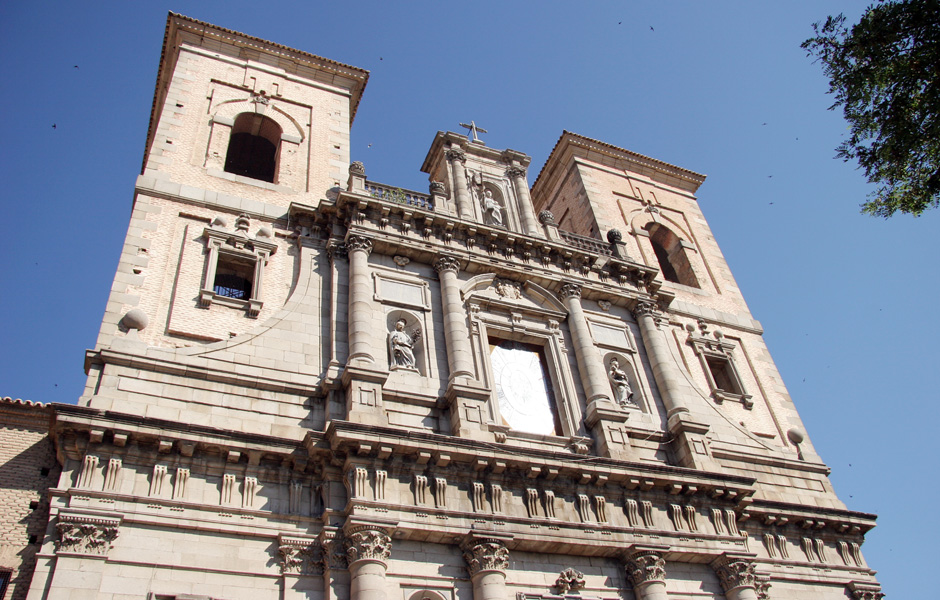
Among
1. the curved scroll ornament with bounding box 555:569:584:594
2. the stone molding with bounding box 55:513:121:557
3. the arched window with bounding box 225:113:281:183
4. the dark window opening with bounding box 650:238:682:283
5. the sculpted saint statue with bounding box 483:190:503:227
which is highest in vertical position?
the arched window with bounding box 225:113:281:183

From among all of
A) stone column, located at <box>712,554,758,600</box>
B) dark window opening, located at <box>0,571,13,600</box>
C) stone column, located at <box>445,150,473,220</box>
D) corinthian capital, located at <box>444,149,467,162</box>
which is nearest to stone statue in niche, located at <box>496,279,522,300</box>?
stone column, located at <box>445,150,473,220</box>

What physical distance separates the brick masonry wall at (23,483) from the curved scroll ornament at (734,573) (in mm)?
11256

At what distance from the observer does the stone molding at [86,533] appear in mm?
10586

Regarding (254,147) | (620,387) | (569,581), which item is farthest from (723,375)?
(254,147)

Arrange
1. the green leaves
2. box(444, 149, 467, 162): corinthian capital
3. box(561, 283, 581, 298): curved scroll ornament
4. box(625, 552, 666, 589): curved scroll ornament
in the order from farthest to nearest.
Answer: box(444, 149, 467, 162): corinthian capital, box(561, 283, 581, 298): curved scroll ornament, box(625, 552, 666, 589): curved scroll ornament, the green leaves

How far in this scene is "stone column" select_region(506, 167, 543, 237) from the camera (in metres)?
20.0

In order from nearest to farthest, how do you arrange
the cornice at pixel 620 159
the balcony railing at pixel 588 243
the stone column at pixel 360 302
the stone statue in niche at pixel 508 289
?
1. the stone column at pixel 360 302
2. the stone statue in niche at pixel 508 289
3. the balcony railing at pixel 588 243
4. the cornice at pixel 620 159

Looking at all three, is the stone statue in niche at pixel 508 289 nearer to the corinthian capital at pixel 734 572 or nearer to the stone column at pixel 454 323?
the stone column at pixel 454 323

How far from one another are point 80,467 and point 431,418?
584 cm

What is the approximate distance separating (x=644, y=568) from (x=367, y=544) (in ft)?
16.5

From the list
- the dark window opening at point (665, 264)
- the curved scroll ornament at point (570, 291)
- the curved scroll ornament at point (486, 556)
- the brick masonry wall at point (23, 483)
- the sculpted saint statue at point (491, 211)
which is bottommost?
the curved scroll ornament at point (486, 556)

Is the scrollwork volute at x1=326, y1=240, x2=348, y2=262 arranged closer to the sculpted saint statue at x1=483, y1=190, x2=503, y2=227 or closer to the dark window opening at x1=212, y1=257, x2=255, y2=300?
the dark window opening at x1=212, y1=257, x2=255, y2=300

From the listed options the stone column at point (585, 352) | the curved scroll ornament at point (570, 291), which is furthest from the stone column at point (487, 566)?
the curved scroll ornament at point (570, 291)

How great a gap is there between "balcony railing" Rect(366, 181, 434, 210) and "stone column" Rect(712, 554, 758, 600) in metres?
9.70
